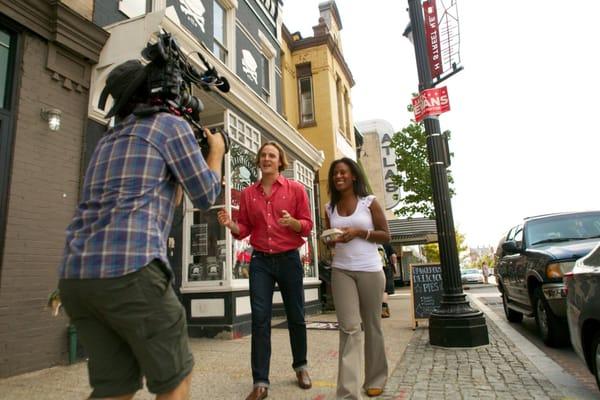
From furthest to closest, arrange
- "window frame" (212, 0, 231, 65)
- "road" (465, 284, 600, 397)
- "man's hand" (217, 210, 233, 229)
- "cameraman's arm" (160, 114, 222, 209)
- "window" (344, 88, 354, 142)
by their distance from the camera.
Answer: "window" (344, 88, 354, 142) < "window frame" (212, 0, 231, 65) < "road" (465, 284, 600, 397) < "man's hand" (217, 210, 233, 229) < "cameraman's arm" (160, 114, 222, 209)

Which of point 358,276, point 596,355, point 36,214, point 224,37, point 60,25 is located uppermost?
point 224,37

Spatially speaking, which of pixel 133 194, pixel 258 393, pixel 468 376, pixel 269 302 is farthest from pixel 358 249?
pixel 133 194

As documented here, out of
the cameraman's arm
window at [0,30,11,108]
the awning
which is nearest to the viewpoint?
the cameraman's arm

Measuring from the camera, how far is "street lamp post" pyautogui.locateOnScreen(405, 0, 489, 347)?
527 centimetres

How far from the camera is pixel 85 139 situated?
17.1ft

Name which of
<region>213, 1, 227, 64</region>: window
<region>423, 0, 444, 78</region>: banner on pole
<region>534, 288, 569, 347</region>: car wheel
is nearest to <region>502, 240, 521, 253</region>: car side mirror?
<region>534, 288, 569, 347</region>: car wheel

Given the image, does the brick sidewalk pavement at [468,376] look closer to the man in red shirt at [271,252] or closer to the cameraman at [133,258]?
the man in red shirt at [271,252]

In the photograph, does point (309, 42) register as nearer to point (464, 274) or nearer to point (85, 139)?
point (85, 139)

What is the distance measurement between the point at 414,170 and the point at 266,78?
11852 millimetres

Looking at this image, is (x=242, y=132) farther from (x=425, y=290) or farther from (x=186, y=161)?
(x=186, y=161)

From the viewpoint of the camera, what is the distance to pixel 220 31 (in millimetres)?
9172

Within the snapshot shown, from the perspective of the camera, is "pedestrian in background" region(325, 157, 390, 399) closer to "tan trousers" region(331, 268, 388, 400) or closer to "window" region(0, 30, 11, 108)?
"tan trousers" region(331, 268, 388, 400)

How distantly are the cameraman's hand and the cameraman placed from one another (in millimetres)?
66

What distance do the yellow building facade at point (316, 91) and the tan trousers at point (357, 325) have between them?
10.7 m
